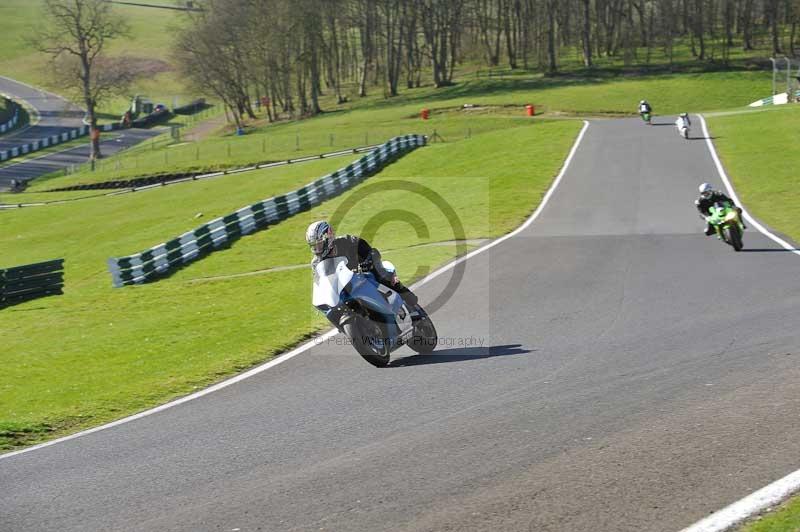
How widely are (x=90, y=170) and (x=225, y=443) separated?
7402cm

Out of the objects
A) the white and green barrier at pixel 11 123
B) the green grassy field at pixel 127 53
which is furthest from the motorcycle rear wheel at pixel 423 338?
the green grassy field at pixel 127 53

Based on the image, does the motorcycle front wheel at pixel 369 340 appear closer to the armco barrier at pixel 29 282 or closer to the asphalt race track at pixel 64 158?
the armco barrier at pixel 29 282

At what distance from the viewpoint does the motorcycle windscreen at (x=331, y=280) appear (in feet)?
36.9

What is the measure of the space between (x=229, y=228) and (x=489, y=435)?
2618 centimetres

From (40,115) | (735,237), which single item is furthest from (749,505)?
(40,115)

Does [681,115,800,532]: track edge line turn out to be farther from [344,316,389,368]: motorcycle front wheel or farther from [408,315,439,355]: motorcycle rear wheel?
[408,315,439,355]: motorcycle rear wheel

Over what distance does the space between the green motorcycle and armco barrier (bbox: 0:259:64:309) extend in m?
19.5

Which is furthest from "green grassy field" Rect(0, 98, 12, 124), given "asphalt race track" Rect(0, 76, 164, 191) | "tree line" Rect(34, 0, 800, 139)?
"tree line" Rect(34, 0, 800, 139)

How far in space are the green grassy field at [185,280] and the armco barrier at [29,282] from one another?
68 cm

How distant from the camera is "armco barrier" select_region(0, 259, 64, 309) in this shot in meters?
27.6

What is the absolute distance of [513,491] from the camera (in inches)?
271

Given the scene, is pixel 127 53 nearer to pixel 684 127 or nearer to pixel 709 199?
pixel 684 127

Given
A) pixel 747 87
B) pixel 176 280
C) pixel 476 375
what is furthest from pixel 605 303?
pixel 747 87

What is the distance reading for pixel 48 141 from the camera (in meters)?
104
